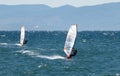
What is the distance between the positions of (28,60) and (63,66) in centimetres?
1040

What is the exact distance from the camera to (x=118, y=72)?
213 feet

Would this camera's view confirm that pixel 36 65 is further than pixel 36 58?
No

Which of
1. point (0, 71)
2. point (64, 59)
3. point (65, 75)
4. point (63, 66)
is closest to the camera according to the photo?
point (65, 75)

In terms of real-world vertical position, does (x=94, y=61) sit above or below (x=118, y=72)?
below

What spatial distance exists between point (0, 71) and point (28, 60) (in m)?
14.2

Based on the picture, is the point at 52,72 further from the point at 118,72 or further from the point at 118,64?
the point at 118,64

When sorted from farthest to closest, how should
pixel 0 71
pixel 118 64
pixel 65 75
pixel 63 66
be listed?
1. pixel 118 64
2. pixel 63 66
3. pixel 0 71
4. pixel 65 75

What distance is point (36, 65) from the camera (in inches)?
2876

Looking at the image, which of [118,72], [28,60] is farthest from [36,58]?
[118,72]

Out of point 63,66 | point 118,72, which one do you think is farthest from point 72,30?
point 118,72

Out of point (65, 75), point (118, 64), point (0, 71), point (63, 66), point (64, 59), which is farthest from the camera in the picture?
point (64, 59)

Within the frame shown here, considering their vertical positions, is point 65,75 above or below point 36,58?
above

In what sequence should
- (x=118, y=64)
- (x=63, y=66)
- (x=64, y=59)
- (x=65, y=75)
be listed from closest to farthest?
(x=65, y=75), (x=63, y=66), (x=118, y=64), (x=64, y=59)

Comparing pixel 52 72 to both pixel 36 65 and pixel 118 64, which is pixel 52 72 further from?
pixel 118 64
